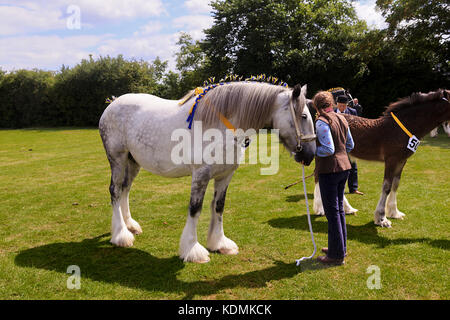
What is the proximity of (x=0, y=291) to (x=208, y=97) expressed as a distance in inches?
128

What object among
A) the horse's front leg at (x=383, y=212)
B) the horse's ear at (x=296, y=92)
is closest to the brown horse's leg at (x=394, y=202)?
the horse's front leg at (x=383, y=212)

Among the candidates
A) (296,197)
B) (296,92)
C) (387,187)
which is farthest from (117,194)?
(387,187)

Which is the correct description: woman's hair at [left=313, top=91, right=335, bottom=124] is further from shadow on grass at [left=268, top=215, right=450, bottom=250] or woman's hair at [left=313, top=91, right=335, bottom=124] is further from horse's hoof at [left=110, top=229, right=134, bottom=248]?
horse's hoof at [left=110, top=229, right=134, bottom=248]

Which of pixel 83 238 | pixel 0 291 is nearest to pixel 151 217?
pixel 83 238

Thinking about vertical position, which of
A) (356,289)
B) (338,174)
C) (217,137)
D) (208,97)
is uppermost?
(208,97)

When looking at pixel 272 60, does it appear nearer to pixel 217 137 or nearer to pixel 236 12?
pixel 236 12

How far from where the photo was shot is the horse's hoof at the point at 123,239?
4.68 m

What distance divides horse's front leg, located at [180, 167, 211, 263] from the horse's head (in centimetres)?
107

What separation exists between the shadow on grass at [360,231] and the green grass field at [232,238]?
2 centimetres

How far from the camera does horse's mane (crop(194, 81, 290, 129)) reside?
363cm

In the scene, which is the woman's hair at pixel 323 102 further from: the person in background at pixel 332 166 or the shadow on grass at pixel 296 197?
the shadow on grass at pixel 296 197

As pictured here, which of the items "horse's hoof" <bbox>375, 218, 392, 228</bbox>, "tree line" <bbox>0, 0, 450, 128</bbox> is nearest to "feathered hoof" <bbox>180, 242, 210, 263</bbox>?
"horse's hoof" <bbox>375, 218, 392, 228</bbox>
